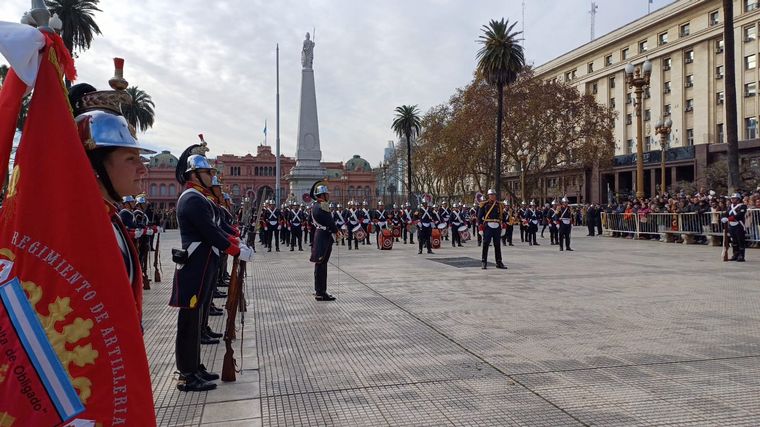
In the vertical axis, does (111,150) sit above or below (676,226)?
above

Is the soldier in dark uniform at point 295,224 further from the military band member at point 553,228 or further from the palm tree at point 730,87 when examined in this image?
the palm tree at point 730,87

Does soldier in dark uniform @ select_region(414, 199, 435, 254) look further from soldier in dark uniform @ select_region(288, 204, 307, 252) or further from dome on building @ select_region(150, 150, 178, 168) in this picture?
dome on building @ select_region(150, 150, 178, 168)

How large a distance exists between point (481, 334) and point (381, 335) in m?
1.28

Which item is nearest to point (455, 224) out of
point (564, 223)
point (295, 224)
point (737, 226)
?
point (564, 223)

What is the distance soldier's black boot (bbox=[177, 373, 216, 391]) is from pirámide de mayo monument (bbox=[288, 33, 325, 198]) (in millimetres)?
48478

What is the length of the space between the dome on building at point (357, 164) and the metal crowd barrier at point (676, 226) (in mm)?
78224

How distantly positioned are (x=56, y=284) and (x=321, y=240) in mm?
8699

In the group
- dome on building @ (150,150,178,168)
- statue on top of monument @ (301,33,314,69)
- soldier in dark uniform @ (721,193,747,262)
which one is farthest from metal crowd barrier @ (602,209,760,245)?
dome on building @ (150,150,178,168)

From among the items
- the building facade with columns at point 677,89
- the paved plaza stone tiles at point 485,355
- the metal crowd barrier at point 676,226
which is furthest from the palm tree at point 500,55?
the paved plaza stone tiles at point 485,355

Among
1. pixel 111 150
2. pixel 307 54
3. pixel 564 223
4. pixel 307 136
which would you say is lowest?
pixel 564 223

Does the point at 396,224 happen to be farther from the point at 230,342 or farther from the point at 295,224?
the point at 230,342

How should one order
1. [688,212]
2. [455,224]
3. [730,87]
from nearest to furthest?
1. [730,87]
2. [688,212]
3. [455,224]

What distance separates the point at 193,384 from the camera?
5098 millimetres

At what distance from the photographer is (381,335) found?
727 centimetres
